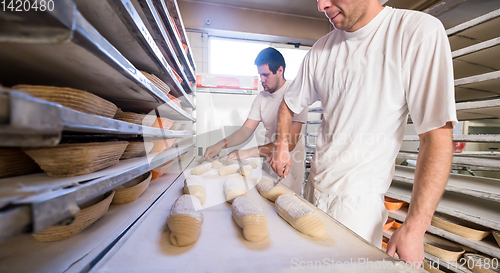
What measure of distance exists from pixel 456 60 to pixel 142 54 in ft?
8.20

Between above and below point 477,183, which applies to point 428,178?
above

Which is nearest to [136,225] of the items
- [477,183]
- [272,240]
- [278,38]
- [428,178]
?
[272,240]

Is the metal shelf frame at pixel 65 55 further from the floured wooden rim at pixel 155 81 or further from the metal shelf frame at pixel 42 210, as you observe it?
the metal shelf frame at pixel 42 210

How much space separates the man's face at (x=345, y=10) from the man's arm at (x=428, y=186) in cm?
66

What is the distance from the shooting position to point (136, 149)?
108cm

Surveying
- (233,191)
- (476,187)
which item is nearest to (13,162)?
(233,191)

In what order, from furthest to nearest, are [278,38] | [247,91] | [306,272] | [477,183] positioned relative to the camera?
[278,38] < [247,91] < [477,183] < [306,272]

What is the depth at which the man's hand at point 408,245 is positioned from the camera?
78 centimetres

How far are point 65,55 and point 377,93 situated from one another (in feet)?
4.16

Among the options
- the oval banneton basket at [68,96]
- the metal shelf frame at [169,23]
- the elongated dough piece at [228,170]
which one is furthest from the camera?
the elongated dough piece at [228,170]

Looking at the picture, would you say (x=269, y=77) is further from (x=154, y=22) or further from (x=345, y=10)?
(x=154, y=22)

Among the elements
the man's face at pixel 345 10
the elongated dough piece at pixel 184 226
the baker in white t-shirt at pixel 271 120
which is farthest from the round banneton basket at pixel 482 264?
the elongated dough piece at pixel 184 226

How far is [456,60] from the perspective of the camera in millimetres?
1734

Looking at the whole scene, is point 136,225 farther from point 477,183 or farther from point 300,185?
point 477,183
